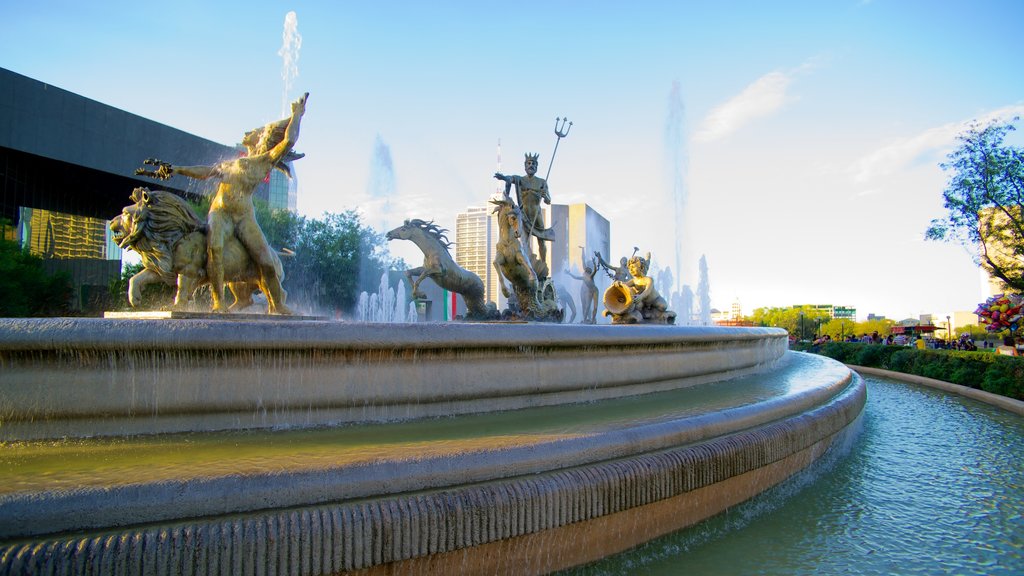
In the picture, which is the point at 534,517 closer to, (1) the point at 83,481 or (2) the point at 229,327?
(1) the point at 83,481

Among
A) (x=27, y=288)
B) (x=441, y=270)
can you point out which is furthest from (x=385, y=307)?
(x=441, y=270)

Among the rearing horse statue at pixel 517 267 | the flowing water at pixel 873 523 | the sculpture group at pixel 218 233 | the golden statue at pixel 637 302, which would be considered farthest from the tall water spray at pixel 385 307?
the flowing water at pixel 873 523

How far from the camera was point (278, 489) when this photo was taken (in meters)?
2.11

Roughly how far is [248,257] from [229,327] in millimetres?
2952

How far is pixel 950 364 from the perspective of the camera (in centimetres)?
1252

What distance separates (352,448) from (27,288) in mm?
28867

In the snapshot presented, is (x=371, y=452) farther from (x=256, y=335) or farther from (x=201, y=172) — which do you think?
(x=201, y=172)

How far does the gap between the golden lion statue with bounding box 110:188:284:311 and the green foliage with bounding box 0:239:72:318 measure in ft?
72.5

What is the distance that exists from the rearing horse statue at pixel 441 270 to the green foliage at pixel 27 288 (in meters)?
20.5

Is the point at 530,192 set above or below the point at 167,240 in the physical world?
above

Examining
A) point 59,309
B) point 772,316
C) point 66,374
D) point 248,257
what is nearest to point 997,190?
point 248,257

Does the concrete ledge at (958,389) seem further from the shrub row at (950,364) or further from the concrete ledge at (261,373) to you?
the concrete ledge at (261,373)

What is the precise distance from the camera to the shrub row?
10000mm

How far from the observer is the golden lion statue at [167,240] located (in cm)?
538
